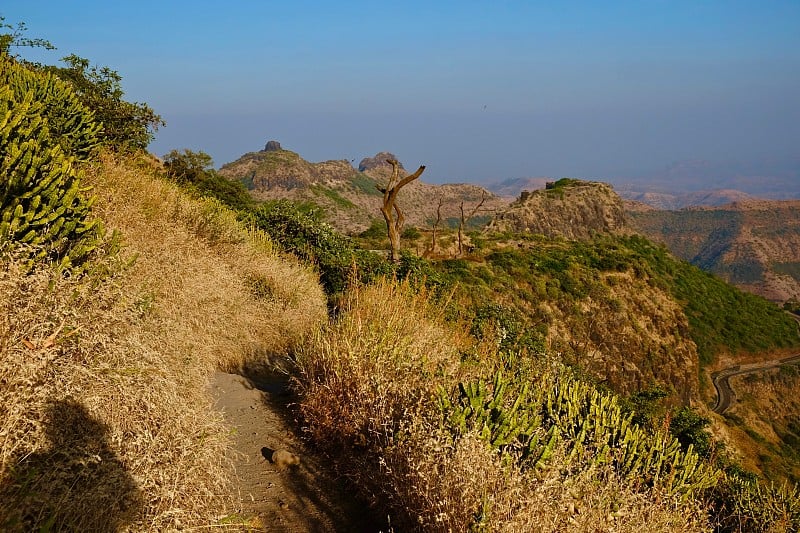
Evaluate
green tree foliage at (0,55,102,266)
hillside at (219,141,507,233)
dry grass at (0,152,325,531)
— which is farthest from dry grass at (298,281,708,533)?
hillside at (219,141,507,233)

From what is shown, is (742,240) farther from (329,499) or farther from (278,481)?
(278,481)

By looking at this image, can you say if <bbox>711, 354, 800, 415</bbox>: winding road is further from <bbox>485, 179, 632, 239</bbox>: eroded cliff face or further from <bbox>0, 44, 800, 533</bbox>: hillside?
<bbox>0, 44, 800, 533</bbox>: hillside

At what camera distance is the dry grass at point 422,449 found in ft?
11.6

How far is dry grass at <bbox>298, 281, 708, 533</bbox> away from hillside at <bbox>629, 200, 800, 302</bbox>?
11827cm

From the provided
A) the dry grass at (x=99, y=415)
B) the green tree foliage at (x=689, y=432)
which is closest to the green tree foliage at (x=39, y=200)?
the dry grass at (x=99, y=415)

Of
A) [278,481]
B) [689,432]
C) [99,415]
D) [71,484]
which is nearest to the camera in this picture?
[71,484]

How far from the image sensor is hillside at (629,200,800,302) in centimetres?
12168

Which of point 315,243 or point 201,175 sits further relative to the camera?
point 201,175

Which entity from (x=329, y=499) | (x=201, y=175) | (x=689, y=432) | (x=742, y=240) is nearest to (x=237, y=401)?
(x=329, y=499)

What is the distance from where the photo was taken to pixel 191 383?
5.00 meters

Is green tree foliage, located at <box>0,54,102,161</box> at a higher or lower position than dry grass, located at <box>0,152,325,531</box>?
higher

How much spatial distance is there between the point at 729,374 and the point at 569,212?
23.7 m

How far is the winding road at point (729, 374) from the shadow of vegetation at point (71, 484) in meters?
43.5

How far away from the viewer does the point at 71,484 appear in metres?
2.98
